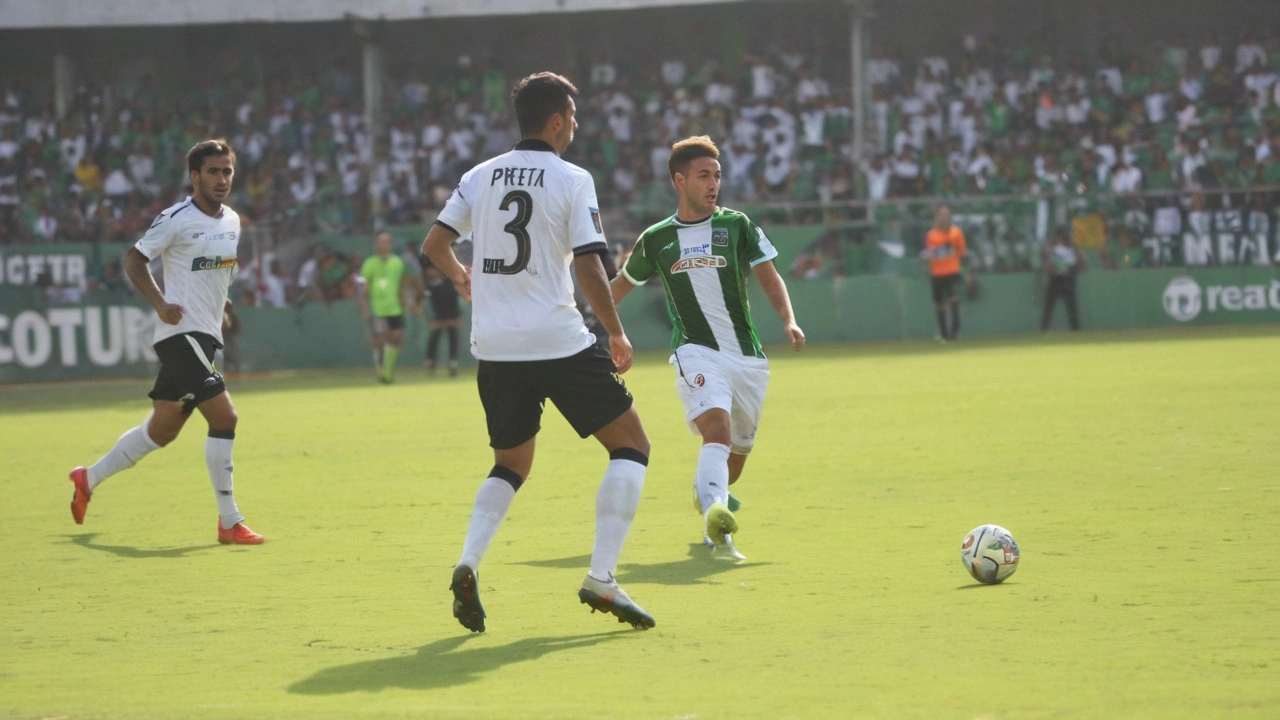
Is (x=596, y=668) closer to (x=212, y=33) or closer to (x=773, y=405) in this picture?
(x=773, y=405)

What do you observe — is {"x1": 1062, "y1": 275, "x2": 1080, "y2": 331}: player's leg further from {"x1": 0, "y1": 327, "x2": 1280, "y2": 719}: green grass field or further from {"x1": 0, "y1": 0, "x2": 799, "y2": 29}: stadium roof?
{"x1": 0, "y1": 327, "x2": 1280, "y2": 719}: green grass field

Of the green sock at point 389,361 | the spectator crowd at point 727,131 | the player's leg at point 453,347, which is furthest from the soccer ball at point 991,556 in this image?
the spectator crowd at point 727,131

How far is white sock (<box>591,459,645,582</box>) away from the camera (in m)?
6.21

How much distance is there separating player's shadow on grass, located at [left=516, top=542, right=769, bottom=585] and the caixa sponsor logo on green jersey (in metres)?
21.0

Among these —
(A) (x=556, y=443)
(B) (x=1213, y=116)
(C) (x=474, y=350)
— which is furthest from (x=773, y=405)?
(B) (x=1213, y=116)

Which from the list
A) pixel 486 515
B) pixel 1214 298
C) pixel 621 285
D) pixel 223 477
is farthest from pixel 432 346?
pixel 486 515

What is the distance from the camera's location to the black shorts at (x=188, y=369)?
30.8 ft

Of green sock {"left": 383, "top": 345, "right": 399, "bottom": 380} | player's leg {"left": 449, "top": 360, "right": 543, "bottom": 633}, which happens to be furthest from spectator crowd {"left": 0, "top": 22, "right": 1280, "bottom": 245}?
player's leg {"left": 449, "top": 360, "right": 543, "bottom": 633}

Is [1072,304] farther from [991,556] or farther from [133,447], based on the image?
[991,556]

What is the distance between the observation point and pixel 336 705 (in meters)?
5.09

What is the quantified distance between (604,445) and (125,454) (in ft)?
15.6

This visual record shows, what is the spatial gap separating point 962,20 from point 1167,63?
5002mm

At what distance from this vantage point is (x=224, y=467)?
368 inches

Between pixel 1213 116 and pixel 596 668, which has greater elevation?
pixel 1213 116
